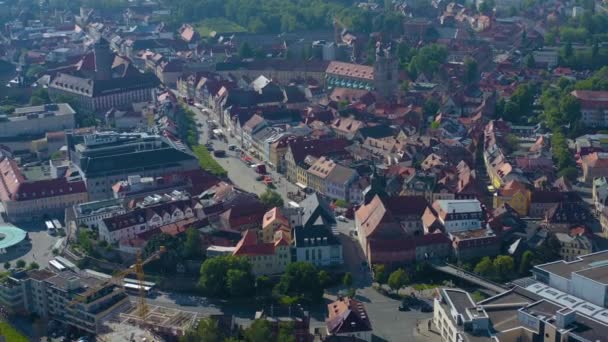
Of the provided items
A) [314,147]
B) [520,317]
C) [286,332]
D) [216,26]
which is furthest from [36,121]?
[216,26]

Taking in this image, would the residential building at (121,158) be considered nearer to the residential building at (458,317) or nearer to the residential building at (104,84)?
the residential building at (104,84)

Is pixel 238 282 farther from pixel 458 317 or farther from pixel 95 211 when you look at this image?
pixel 95 211

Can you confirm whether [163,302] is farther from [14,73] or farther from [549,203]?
[14,73]

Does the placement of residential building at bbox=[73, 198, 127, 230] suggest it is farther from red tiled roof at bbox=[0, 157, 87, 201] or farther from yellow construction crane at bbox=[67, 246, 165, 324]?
yellow construction crane at bbox=[67, 246, 165, 324]

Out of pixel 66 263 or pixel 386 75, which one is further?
pixel 386 75

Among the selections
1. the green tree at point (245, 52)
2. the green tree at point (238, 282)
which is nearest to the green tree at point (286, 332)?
the green tree at point (238, 282)

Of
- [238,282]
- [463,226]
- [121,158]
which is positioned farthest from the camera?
[121,158]

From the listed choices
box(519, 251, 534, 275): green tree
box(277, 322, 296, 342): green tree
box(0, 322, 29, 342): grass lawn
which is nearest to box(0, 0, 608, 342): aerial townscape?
box(519, 251, 534, 275): green tree
